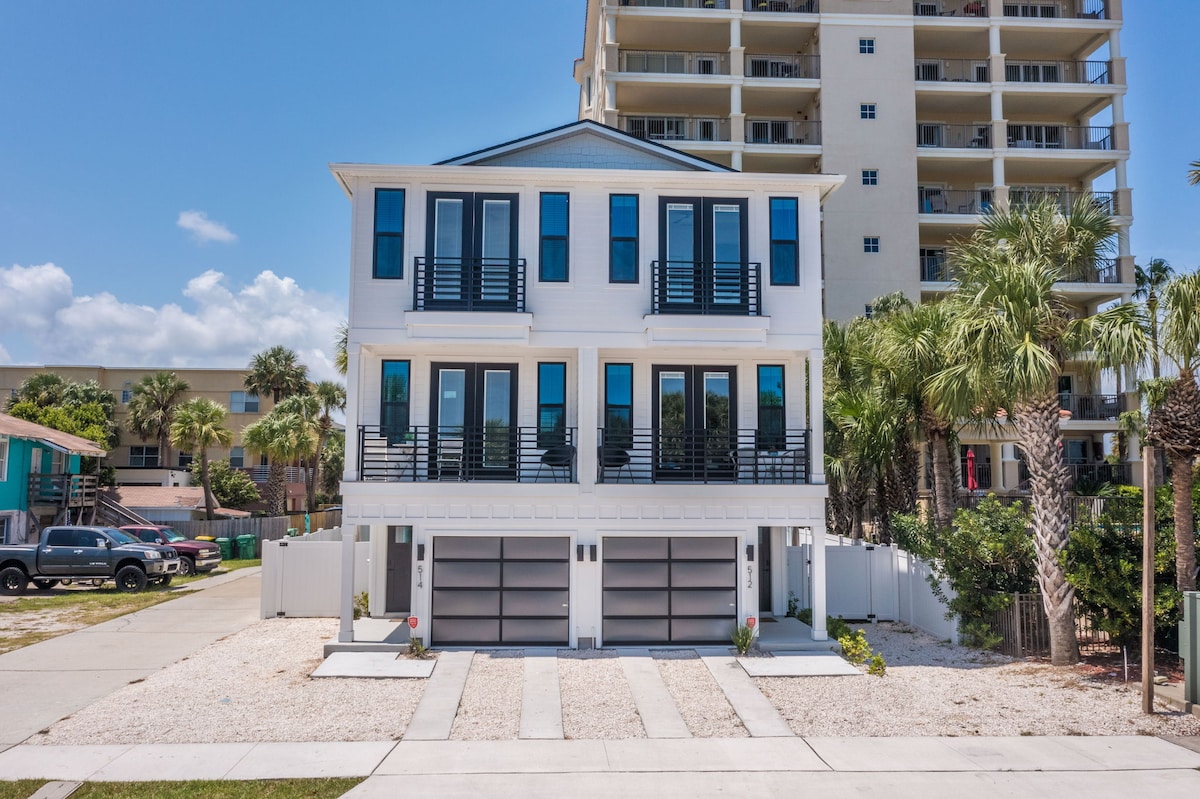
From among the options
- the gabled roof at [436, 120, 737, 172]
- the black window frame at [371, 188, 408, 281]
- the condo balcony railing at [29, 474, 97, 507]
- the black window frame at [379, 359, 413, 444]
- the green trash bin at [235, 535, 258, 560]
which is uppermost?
the gabled roof at [436, 120, 737, 172]

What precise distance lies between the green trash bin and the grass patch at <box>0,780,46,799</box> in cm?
2921

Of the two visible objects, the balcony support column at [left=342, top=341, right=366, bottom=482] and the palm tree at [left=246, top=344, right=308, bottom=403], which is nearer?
the balcony support column at [left=342, top=341, right=366, bottom=482]

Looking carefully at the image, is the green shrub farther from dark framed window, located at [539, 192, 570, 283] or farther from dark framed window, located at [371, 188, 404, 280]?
dark framed window, located at [371, 188, 404, 280]

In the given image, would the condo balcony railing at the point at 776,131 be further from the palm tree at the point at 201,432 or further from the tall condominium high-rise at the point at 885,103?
the palm tree at the point at 201,432

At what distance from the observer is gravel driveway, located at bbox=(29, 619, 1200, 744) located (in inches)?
476

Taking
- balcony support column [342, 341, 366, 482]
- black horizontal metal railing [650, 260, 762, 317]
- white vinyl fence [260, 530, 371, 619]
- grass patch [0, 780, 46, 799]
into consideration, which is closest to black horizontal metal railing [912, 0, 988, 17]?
black horizontal metal railing [650, 260, 762, 317]

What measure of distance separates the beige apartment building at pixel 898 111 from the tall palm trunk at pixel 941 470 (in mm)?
20904

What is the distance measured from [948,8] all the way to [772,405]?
3596cm

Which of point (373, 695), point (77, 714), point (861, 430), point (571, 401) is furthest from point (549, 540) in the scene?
point (861, 430)

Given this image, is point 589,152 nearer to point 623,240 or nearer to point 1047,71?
point 623,240

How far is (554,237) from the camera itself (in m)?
18.1

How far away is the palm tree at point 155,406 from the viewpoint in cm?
4991

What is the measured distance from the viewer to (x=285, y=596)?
68.5 feet

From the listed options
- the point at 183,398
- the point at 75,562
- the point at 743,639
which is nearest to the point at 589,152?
the point at 743,639
